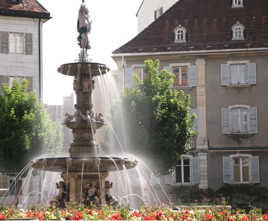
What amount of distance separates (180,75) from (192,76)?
0.66 meters

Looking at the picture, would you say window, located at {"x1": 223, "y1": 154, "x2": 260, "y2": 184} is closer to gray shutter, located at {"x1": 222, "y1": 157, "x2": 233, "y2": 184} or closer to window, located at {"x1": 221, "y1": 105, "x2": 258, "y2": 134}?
gray shutter, located at {"x1": 222, "y1": 157, "x2": 233, "y2": 184}

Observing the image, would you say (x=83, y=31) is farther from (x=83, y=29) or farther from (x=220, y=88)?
(x=220, y=88)

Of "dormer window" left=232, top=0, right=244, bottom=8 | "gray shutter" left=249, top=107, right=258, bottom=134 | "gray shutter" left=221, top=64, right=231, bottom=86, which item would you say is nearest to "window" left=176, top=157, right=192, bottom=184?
"gray shutter" left=249, top=107, right=258, bottom=134

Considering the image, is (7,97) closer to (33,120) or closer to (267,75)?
(33,120)

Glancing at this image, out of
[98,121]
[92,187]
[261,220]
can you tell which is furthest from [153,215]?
[98,121]

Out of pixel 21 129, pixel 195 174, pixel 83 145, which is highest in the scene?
pixel 21 129

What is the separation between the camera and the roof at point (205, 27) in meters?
31.8

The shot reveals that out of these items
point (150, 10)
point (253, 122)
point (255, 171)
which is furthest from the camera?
point (150, 10)

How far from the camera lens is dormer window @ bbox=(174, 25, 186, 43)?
32500mm

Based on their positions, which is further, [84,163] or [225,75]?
[225,75]

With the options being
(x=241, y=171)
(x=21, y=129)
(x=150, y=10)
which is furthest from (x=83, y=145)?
(x=150, y=10)

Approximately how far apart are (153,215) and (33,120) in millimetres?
15092

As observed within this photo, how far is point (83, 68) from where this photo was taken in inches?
579

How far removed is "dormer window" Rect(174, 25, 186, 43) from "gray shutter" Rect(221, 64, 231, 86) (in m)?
2.82
